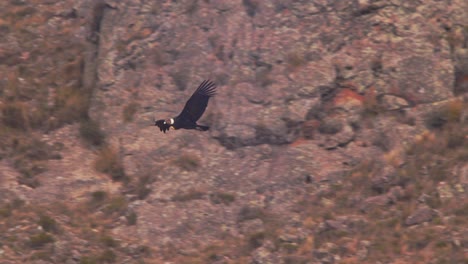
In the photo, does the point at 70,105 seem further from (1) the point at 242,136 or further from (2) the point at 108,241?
(2) the point at 108,241

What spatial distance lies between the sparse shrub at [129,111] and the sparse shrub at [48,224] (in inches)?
182

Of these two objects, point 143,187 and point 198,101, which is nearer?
point 198,101

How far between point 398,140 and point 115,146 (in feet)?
25.8

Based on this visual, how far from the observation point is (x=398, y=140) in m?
26.8

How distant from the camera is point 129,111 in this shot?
28.6m

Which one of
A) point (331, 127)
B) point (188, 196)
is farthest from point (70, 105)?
point (331, 127)

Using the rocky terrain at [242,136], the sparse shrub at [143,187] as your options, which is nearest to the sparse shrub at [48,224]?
the rocky terrain at [242,136]

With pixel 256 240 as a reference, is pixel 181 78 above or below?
above

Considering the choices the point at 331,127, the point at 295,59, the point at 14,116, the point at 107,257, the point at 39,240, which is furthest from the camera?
the point at 14,116

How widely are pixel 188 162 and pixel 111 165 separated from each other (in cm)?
221

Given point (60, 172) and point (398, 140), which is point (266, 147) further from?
point (60, 172)

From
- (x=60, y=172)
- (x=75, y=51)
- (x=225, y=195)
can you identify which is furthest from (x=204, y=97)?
(x=75, y=51)

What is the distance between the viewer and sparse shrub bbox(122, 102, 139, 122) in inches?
1123

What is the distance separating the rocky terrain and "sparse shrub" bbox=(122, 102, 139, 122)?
0.05 m
